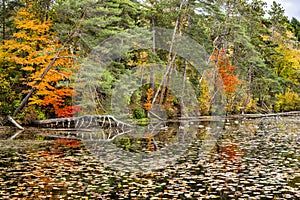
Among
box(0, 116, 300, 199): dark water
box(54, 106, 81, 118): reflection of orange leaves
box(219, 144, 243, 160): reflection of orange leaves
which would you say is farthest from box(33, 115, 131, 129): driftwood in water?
box(219, 144, 243, 160): reflection of orange leaves

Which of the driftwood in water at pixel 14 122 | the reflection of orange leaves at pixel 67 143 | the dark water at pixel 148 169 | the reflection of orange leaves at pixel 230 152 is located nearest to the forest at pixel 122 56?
the driftwood in water at pixel 14 122

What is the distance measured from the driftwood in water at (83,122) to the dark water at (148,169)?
5862 millimetres

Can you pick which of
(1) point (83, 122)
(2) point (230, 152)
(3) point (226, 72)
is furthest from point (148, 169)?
(3) point (226, 72)

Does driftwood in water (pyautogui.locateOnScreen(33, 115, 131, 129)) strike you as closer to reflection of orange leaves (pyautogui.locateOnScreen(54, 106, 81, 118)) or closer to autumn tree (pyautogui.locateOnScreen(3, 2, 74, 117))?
reflection of orange leaves (pyautogui.locateOnScreen(54, 106, 81, 118))

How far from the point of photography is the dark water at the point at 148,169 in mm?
7691

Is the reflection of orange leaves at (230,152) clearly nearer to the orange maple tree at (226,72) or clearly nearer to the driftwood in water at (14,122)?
the driftwood in water at (14,122)

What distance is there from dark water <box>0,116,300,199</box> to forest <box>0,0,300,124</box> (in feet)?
21.6

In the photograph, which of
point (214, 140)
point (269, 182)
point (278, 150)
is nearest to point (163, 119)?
point (214, 140)

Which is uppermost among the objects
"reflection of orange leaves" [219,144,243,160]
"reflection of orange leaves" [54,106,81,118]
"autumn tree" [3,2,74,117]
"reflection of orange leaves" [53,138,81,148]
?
"autumn tree" [3,2,74,117]

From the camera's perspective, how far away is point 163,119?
98.9 feet

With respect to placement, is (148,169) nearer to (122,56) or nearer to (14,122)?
(14,122)

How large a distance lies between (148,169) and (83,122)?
1286cm

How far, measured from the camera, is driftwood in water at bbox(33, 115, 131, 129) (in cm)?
2222

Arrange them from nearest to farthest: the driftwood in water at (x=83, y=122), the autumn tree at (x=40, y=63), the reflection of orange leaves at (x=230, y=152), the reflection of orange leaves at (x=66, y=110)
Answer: the reflection of orange leaves at (x=230, y=152)
the autumn tree at (x=40, y=63)
the driftwood in water at (x=83, y=122)
the reflection of orange leaves at (x=66, y=110)
